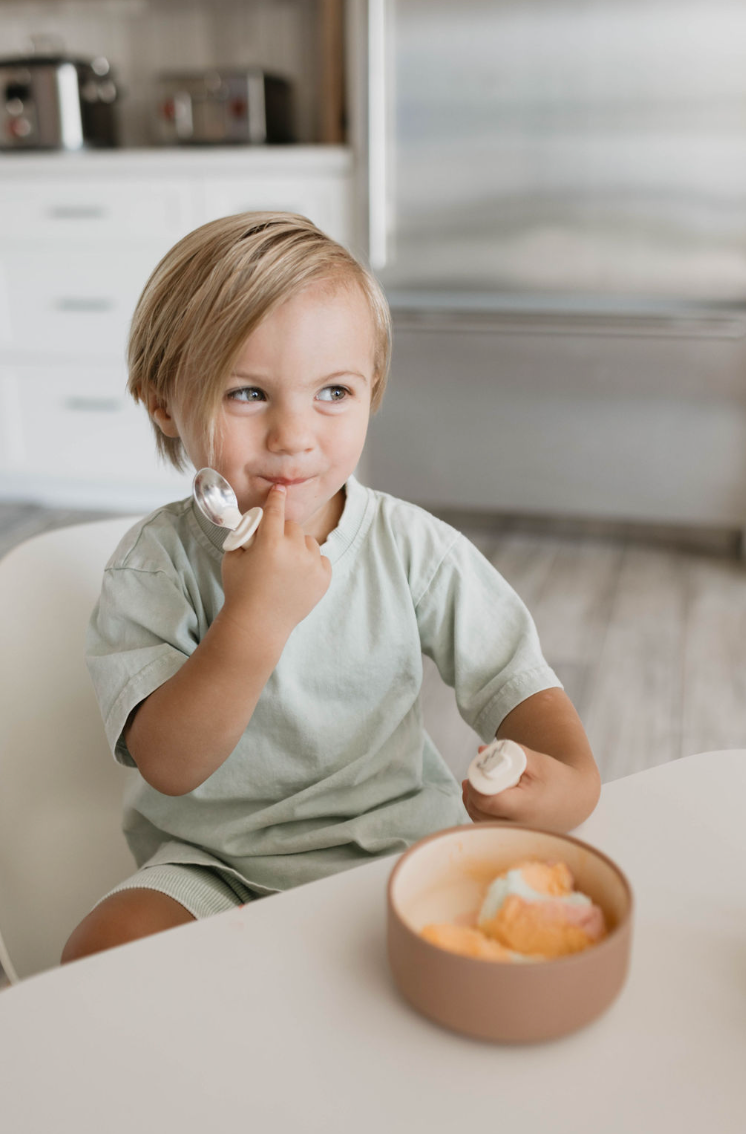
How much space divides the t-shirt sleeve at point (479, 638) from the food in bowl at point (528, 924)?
28 cm

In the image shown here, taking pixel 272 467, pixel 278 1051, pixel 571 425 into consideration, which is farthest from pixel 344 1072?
pixel 571 425

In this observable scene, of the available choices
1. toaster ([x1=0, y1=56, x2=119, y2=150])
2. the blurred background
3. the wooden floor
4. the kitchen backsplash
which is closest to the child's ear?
the wooden floor

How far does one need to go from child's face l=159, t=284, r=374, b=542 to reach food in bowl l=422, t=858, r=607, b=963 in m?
0.35

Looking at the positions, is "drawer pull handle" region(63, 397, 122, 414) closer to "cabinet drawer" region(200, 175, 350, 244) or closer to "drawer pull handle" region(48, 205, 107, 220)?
"drawer pull handle" region(48, 205, 107, 220)

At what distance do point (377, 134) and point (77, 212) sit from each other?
0.88 meters

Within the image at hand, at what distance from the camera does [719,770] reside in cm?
54

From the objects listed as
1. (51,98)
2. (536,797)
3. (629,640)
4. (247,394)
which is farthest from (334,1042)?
(51,98)

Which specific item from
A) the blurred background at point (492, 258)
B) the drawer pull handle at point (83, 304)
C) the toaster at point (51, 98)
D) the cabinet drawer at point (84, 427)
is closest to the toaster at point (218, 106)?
the blurred background at point (492, 258)

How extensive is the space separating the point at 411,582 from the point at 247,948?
386 mm

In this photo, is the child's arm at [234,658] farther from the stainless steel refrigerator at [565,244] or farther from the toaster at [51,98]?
the toaster at [51,98]

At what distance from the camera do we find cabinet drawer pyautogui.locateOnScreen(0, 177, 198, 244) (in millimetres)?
2656

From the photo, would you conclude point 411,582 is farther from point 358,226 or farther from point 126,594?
point 358,226

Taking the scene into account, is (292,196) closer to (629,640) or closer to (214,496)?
(629,640)

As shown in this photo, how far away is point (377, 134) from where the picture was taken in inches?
97.0
